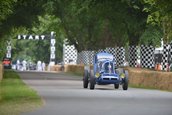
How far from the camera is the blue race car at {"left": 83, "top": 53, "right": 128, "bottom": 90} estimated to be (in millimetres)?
30750

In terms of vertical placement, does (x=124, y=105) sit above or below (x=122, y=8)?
below

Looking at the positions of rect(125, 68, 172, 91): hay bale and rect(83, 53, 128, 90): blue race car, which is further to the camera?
rect(125, 68, 172, 91): hay bale

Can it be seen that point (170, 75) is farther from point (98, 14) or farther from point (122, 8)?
point (98, 14)

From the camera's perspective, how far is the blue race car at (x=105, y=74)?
101ft

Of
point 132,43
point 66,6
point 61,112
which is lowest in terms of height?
point 61,112

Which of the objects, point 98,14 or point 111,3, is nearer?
point 111,3

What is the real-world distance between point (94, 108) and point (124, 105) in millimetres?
1647

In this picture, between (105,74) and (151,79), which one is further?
(151,79)

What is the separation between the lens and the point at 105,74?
102 feet

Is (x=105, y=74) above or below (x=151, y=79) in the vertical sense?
above

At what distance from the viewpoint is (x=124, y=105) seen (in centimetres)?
2052

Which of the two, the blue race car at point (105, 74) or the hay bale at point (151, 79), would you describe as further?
the hay bale at point (151, 79)

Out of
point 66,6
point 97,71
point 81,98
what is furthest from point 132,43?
point 81,98

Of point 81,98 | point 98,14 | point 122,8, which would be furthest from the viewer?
point 98,14
